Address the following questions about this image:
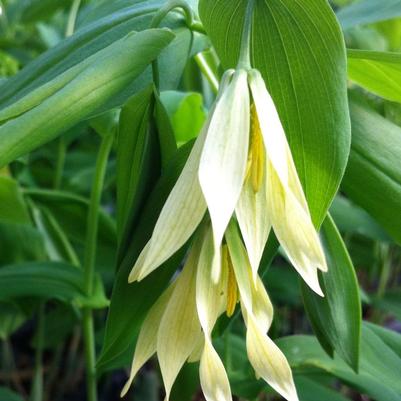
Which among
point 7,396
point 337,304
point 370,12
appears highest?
point 370,12

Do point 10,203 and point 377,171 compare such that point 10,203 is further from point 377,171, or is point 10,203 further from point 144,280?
point 377,171

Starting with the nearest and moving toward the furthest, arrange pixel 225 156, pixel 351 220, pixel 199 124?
pixel 225 156, pixel 199 124, pixel 351 220

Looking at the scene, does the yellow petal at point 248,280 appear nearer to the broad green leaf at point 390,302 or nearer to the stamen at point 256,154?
the stamen at point 256,154

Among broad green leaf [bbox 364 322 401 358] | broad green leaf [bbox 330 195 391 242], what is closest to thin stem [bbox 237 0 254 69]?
broad green leaf [bbox 364 322 401 358]

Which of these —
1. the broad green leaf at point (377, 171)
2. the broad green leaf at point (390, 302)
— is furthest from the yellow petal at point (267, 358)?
the broad green leaf at point (390, 302)

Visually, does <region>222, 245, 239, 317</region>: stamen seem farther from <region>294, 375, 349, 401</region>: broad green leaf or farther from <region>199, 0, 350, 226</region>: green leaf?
<region>294, 375, 349, 401</region>: broad green leaf

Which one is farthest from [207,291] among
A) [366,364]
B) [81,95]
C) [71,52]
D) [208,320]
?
[366,364]

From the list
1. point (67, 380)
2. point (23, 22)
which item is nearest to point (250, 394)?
point (67, 380)
